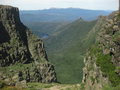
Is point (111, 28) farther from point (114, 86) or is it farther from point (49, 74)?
point (49, 74)

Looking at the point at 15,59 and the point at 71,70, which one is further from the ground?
the point at 15,59

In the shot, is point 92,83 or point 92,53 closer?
point 92,83

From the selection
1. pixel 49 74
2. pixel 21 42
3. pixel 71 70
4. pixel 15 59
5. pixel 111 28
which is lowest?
pixel 71 70

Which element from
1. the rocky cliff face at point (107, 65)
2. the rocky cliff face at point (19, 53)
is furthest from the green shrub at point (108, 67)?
the rocky cliff face at point (19, 53)

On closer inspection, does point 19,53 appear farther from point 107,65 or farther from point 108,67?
point 108,67

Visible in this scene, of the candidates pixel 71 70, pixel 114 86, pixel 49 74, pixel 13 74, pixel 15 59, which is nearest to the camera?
pixel 114 86

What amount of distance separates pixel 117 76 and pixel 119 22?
14.5 meters

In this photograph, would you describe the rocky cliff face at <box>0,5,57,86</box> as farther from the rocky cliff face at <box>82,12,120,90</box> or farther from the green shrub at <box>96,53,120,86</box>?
the green shrub at <box>96,53,120,86</box>

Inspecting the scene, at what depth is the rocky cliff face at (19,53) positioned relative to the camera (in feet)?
293

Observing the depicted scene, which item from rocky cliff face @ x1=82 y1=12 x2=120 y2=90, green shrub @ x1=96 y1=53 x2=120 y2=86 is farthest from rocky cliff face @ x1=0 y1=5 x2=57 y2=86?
green shrub @ x1=96 y1=53 x2=120 y2=86

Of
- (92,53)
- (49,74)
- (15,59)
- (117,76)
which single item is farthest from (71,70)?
(117,76)

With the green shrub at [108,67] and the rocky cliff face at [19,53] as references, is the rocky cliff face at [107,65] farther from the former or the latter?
the rocky cliff face at [19,53]

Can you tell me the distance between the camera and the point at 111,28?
44750 millimetres

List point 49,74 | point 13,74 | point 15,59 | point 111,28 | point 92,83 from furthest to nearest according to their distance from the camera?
point 49,74
point 15,59
point 13,74
point 111,28
point 92,83
